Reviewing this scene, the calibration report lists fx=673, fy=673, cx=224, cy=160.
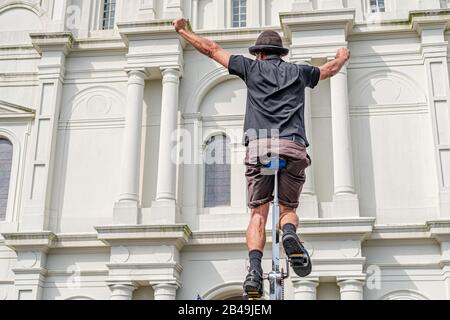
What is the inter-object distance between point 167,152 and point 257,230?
1424 centimetres

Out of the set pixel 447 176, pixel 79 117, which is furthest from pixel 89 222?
pixel 447 176

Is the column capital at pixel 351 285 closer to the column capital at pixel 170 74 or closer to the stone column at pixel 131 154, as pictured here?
the stone column at pixel 131 154

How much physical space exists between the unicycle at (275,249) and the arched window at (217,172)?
47.6 feet

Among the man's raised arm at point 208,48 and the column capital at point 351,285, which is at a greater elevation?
the column capital at point 351,285

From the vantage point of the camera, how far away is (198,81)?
20.1m

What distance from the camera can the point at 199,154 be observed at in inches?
762

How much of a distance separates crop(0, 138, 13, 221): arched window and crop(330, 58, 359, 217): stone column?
9.84 meters

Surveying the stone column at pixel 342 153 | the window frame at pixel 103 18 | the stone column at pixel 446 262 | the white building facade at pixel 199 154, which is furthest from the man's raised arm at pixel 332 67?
the window frame at pixel 103 18

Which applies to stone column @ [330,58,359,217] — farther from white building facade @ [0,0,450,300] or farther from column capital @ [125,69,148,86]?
column capital @ [125,69,148,86]

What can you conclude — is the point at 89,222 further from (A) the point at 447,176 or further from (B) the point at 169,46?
(A) the point at 447,176

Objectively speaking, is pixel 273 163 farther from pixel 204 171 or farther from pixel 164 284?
pixel 204 171

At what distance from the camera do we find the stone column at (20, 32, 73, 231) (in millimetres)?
19062

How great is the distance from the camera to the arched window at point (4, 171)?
2019 centimetres

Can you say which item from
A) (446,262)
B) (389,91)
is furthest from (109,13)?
(446,262)
